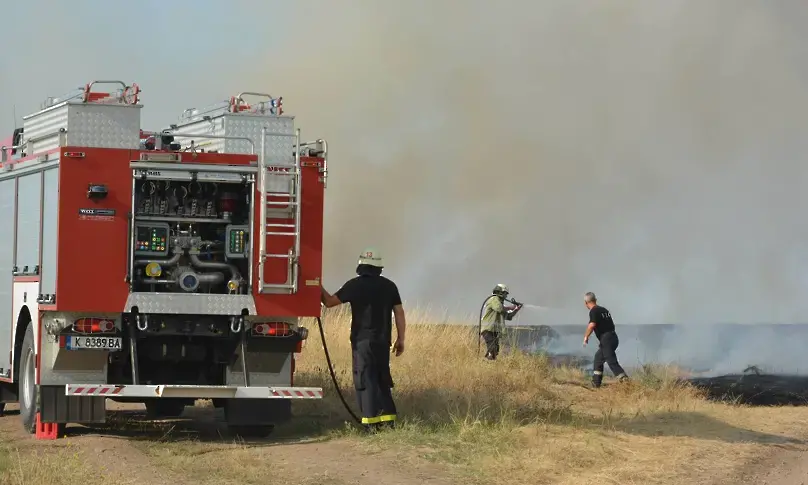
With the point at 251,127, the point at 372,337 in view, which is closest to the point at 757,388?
the point at 372,337

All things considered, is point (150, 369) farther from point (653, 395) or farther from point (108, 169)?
point (653, 395)

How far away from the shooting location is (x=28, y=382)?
497 inches

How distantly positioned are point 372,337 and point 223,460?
90.5 inches

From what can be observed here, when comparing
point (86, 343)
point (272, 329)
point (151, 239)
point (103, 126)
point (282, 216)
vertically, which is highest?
point (103, 126)

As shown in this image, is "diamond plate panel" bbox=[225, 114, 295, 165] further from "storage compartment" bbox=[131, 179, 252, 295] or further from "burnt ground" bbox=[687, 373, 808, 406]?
"burnt ground" bbox=[687, 373, 808, 406]

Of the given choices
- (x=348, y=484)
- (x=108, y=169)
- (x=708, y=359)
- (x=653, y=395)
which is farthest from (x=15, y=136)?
(x=708, y=359)

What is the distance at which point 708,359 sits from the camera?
32781 mm

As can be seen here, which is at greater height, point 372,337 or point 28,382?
point 372,337

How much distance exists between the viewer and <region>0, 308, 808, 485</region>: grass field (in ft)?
33.4

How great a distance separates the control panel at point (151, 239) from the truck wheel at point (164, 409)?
2774 millimetres

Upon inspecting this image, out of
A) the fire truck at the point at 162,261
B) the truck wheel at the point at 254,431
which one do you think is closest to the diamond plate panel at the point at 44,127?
the fire truck at the point at 162,261

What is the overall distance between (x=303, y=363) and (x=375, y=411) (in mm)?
7222

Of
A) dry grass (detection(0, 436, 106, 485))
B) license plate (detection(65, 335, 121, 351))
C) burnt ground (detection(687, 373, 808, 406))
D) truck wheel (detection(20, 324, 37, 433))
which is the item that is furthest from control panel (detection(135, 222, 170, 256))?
burnt ground (detection(687, 373, 808, 406))

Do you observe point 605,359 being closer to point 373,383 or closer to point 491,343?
point 491,343
